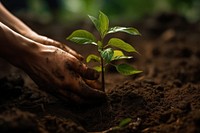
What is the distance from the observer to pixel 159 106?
151cm

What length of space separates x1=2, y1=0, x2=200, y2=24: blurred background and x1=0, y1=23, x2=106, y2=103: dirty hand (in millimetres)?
2444

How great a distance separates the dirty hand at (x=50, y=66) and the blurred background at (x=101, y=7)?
2.44m

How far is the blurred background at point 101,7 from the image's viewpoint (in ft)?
13.2

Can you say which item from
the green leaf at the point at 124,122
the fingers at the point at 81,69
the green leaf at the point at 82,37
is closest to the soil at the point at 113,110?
the green leaf at the point at 124,122

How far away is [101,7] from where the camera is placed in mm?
4547

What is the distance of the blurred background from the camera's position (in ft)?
13.2

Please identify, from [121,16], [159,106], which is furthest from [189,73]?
[121,16]

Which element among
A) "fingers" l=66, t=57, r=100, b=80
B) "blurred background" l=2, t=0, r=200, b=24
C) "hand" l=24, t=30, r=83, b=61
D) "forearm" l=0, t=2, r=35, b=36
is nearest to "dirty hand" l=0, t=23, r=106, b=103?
"fingers" l=66, t=57, r=100, b=80

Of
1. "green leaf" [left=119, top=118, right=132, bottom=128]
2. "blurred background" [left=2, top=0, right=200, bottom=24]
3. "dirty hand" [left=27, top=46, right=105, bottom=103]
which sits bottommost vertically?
"green leaf" [left=119, top=118, right=132, bottom=128]

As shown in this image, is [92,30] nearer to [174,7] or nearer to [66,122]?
[174,7]

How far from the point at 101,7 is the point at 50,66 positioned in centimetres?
320

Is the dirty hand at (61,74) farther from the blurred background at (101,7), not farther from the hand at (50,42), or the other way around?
the blurred background at (101,7)

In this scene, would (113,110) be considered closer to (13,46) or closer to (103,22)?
(103,22)

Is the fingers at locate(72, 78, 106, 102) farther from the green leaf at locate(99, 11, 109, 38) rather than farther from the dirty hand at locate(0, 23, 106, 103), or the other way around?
the green leaf at locate(99, 11, 109, 38)
